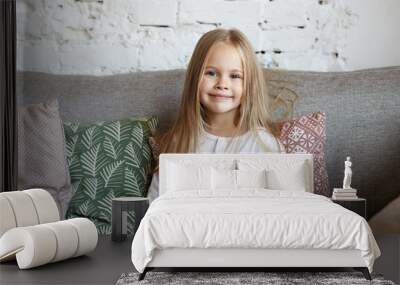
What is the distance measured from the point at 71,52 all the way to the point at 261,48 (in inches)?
55.7

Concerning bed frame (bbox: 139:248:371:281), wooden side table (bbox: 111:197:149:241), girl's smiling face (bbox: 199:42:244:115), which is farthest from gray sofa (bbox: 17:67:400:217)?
bed frame (bbox: 139:248:371:281)

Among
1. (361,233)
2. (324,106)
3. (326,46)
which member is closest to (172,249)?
(361,233)

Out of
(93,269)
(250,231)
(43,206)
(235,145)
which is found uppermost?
(235,145)

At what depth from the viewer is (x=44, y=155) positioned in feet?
16.7

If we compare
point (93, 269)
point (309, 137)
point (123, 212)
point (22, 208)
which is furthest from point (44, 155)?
point (309, 137)

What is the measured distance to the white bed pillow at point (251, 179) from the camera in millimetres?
4695

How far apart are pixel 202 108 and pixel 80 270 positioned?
1.72 meters

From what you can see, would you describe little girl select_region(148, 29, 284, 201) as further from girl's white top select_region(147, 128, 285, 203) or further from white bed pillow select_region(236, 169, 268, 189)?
white bed pillow select_region(236, 169, 268, 189)

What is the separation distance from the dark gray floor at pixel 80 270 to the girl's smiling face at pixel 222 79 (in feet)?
4.20

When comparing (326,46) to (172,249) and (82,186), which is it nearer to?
(82,186)

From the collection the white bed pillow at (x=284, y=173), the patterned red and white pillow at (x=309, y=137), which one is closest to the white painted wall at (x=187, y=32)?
the patterned red and white pillow at (x=309, y=137)

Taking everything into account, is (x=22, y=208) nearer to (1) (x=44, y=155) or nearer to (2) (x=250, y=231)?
(1) (x=44, y=155)

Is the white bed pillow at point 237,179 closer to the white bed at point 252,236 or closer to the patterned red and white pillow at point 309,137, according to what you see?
the patterned red and white pillow at point 309,137

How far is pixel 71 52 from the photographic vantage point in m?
5.56
